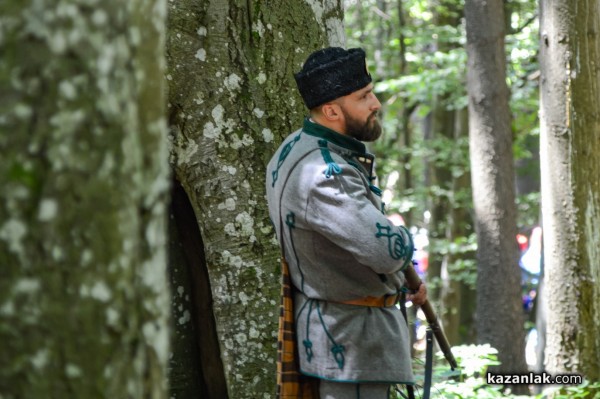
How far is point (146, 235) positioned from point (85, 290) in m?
0.15

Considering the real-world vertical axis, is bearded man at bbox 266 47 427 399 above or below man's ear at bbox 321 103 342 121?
below

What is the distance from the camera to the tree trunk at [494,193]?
29.4 ft

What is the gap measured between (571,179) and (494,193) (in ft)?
7.73

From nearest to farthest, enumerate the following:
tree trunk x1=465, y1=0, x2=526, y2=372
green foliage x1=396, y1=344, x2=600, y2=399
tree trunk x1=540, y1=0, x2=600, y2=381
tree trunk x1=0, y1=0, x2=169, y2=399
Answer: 1. tree trunk x1=0, y1=0, x2=169, y2=399
2. green foliage x1=396, y1=344, x2=600, y2=399
3. tree trunk x1=540, y1=0, x2=600, y2=381
4. tree trunk x1=465, y1=0, x2=526, y2=372

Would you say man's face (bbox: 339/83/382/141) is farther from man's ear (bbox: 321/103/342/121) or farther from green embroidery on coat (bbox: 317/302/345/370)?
green embroidery on coat (bbox: 317/302/345/370)

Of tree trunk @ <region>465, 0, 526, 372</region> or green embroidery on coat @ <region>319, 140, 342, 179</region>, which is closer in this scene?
green embroidery on coat @ <region>319, 140, 342, 179</region>

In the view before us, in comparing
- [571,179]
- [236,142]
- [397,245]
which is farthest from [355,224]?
[571,179]

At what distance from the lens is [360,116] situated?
3.57m

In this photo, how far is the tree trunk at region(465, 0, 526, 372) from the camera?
895 cm

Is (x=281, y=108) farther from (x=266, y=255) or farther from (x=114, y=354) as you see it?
(x=114, y=354)

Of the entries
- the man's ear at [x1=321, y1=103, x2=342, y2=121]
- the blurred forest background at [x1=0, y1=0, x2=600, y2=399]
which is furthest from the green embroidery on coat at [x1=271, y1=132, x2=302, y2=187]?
the blurred forest background at [x1=0, y1=0, x2=600, y2=399]

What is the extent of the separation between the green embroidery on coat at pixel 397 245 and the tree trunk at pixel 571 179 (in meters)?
3.61

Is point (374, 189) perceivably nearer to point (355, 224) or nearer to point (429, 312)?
point (355, 224)

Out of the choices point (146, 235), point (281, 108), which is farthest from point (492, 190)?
point (146, 235)
